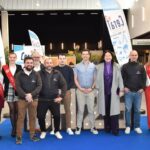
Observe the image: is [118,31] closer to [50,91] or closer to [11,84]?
[50,91]

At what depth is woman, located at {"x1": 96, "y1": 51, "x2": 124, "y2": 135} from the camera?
21.3 feet

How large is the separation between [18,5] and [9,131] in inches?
518

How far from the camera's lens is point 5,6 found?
1933 cm

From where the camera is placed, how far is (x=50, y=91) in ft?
20.2

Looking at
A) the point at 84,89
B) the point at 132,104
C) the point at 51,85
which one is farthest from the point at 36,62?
the point at 132,104

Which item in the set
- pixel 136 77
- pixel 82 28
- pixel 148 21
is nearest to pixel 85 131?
pixel 136 77

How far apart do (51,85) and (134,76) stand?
1429 mm

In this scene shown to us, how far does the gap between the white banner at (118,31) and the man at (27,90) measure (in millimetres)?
2128

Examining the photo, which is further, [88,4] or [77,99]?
[88,4]

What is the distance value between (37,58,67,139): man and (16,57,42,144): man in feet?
0.69

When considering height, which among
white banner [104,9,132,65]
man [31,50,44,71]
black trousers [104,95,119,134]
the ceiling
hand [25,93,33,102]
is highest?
→ the ceiling

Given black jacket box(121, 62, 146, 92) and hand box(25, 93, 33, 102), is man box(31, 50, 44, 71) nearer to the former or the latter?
hand box(25, 93, 33, 102)

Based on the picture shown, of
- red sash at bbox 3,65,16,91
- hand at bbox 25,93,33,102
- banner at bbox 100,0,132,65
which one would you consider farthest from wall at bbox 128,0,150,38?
hand at bbox 25,93,33,102

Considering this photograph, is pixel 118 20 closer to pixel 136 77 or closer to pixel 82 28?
pixel 136 77
